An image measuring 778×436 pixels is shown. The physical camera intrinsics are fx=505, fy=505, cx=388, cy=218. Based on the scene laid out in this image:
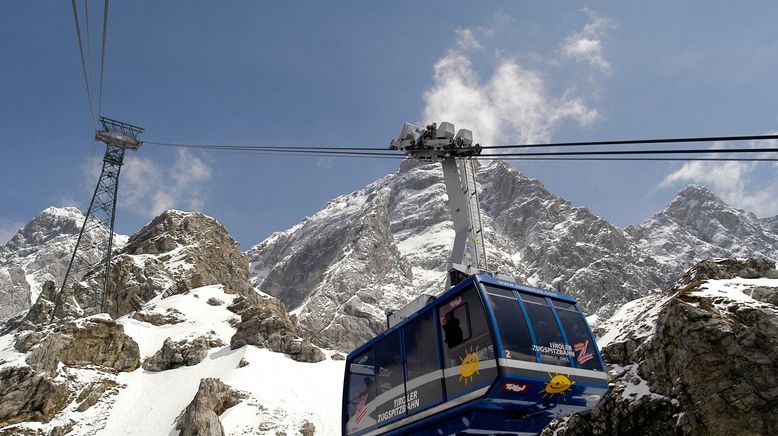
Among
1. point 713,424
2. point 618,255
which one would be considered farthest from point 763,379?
point 618,255

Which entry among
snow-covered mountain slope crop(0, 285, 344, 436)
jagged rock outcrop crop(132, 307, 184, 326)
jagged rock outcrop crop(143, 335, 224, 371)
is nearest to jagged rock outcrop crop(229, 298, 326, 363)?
snow-covered mountain slope crop(0, 285, 344, 436)

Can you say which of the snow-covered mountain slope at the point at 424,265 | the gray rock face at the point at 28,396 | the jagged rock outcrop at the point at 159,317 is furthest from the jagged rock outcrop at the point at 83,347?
the snow-covered mountain slope at the point at 424,265

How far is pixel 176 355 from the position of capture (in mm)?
51812

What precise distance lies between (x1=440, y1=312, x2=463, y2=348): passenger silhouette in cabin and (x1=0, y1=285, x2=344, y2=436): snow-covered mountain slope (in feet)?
105

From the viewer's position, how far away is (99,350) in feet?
159

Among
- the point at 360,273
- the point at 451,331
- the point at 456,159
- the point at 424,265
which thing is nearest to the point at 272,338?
the point at 456,159

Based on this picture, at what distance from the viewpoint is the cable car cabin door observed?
36.5 feet

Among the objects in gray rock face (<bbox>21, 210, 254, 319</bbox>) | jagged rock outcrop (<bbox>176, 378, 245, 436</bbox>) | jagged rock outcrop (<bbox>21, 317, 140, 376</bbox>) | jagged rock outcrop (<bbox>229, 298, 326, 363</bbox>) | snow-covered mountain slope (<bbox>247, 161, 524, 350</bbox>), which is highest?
snow-covered mountain slope (<bbox>247, 161, 524, 350</bbox>)

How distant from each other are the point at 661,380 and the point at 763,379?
370 cm

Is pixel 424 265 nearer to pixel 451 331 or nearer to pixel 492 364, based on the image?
pixel 451 331

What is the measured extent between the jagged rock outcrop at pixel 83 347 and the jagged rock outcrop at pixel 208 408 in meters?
12.9

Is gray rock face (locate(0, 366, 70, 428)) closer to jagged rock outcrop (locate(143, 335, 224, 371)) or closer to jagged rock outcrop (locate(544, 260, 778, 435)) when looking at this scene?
jagged rock outcrop (locate(143, 335, 224, 371))

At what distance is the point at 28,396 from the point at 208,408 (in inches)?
555

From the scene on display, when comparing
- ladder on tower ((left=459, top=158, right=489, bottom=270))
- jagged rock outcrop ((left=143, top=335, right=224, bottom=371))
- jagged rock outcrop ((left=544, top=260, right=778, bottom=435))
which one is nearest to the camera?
ladder on tower ((left=459, top=158, right=489, bottom=270))
